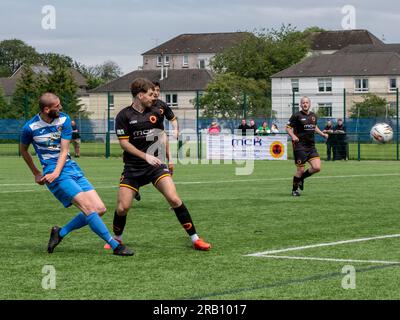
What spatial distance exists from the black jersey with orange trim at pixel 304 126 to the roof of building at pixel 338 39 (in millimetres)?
141299

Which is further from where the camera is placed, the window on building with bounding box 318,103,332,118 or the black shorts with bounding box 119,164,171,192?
the window on building with bounding box 318,103,332,118

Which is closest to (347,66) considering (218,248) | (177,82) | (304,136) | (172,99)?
(172,99)

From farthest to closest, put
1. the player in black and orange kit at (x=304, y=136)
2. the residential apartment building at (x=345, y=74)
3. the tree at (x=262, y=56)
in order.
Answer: the tree at (x=262, y=56), the residential apartment building at (x=345, y=74), the player in black and orange kit at (x=304, y=136)

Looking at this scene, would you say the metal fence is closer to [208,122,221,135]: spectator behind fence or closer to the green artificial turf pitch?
[208,122,221,135]: spectator behind fence

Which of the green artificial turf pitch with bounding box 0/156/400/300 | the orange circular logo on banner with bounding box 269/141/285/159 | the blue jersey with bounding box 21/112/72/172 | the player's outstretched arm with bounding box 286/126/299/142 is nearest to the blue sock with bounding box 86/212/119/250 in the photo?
the green artificial turf pitch with bounding box 0/156/400/300

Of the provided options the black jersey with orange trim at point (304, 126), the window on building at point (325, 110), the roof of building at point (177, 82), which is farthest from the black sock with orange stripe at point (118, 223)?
the roof of building at point (177, 82)

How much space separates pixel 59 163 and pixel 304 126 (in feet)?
35.1

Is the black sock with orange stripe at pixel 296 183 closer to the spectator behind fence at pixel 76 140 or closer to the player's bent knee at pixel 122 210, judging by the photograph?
the player's bent knee at pixel 122 210

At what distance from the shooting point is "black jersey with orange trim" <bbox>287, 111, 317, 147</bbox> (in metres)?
21.3

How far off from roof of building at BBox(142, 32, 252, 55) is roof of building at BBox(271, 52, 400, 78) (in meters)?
51.7

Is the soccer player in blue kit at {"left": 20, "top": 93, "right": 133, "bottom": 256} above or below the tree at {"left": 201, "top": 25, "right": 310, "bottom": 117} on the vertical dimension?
below

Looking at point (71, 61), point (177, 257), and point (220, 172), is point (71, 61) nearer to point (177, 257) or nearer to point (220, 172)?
point (220, 172)

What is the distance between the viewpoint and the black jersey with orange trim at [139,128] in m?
A: 12.0
